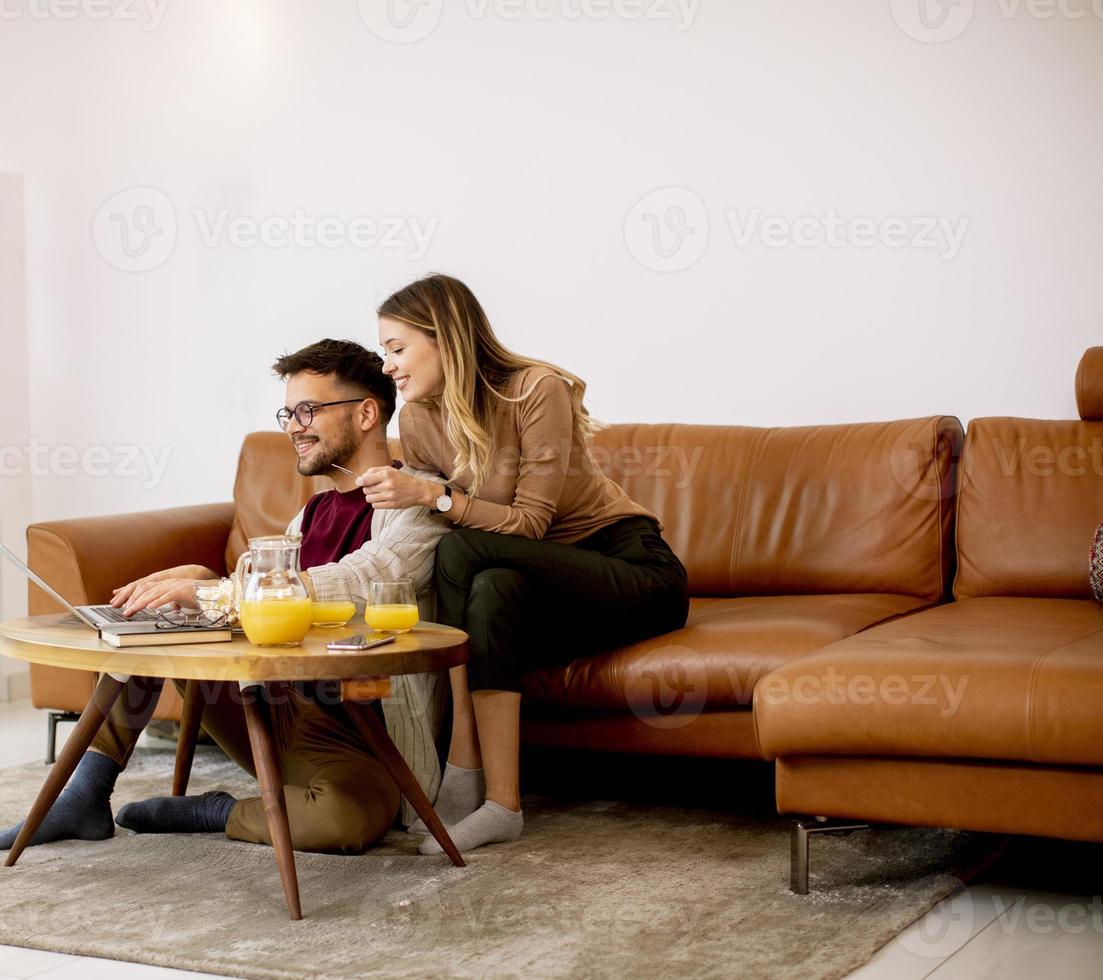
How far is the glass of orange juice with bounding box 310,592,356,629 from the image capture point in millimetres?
2408

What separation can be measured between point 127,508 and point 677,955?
297 centimetres

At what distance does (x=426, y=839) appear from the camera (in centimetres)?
254

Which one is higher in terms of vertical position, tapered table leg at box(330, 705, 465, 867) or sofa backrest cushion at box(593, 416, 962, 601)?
sofa backrest cushion at box(593, 416, 962, 601)

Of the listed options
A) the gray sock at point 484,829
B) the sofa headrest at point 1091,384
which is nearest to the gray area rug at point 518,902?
the gray sock at point 484,829

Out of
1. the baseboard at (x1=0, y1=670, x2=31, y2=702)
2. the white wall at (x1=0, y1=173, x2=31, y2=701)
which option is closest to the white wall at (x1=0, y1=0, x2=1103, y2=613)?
the white wall at (x1=0, y1=173, x2=31, y2=701)

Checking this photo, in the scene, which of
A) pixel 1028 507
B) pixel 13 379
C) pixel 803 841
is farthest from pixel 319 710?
pixel 13 379

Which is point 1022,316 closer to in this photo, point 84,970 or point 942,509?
point 942,509

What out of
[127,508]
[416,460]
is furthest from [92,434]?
[416,460]

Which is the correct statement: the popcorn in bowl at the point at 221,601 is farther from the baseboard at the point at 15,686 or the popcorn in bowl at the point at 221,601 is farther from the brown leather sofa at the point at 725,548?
the baseboard at the point at 15,686

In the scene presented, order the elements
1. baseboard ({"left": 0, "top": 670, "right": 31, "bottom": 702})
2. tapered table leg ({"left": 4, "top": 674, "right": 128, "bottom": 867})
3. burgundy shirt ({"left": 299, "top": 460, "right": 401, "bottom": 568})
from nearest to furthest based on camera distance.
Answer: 1. tapered table leg ({"left": 4, "top": 674, "right": 128, "bottom": 867})
2. burgundy shirt ({"left": 299, "top": 460, "right": 401, "bottom": 568})
3. baseboard ({"left": 0, "top": 670, "right": 31, "bottom": 702})

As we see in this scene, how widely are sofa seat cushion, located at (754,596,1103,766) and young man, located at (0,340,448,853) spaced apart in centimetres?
72

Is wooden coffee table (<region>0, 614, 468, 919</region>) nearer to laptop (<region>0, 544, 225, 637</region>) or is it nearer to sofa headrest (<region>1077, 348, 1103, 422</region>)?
laptop (<region>0, 544, 225, 637</region>)

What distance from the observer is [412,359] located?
2.79 m

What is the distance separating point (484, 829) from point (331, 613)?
50 cm
